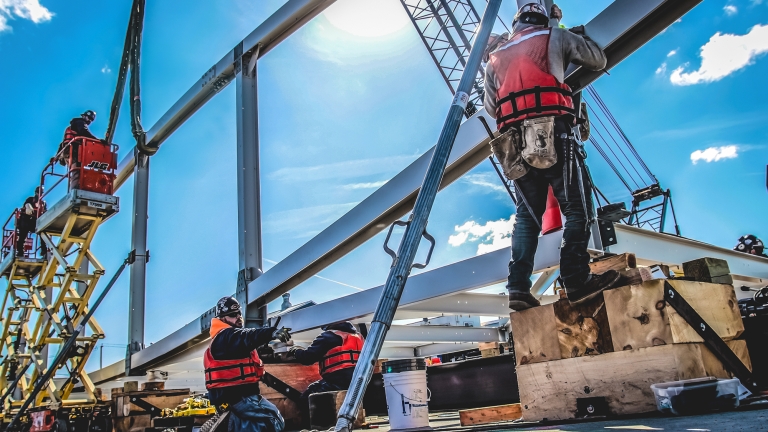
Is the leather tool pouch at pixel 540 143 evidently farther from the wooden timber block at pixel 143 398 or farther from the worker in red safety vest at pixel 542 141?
the wooden timber block at pixel 143 398

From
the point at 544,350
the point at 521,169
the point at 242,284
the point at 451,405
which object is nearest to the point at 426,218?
the point at 521,169

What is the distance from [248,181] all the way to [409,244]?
24.8ft

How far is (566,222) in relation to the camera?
11.1 ft

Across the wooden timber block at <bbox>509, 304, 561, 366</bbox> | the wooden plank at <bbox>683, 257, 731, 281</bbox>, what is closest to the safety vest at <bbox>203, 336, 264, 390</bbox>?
the wooden timber block at <bbox>509, 304, 561, 366</bbox>

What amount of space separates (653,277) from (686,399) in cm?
78

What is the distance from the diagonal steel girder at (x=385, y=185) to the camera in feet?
13.5

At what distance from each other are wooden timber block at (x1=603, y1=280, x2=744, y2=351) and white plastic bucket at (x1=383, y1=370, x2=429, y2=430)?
134 cm

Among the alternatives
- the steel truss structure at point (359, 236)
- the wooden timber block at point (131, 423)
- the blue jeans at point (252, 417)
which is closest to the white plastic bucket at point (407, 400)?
the blue jeans at point (252, 417)

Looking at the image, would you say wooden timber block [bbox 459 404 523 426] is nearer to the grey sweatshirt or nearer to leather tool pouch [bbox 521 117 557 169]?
leather tool pouch [bbox 521 117 557 169]

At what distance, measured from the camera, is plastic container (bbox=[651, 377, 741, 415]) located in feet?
8.75

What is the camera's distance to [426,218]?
2.77m

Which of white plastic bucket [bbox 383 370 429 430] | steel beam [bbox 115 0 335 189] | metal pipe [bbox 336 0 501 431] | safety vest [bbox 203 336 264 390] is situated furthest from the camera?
steel beam [bbox 115 0 335 189]

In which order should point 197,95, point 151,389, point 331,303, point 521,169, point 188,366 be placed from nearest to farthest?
point 521,169 < point 331,303 < point 151,389 < point 197,95 < point 188,366

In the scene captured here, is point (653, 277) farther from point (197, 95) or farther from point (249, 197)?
point (197, 95)
